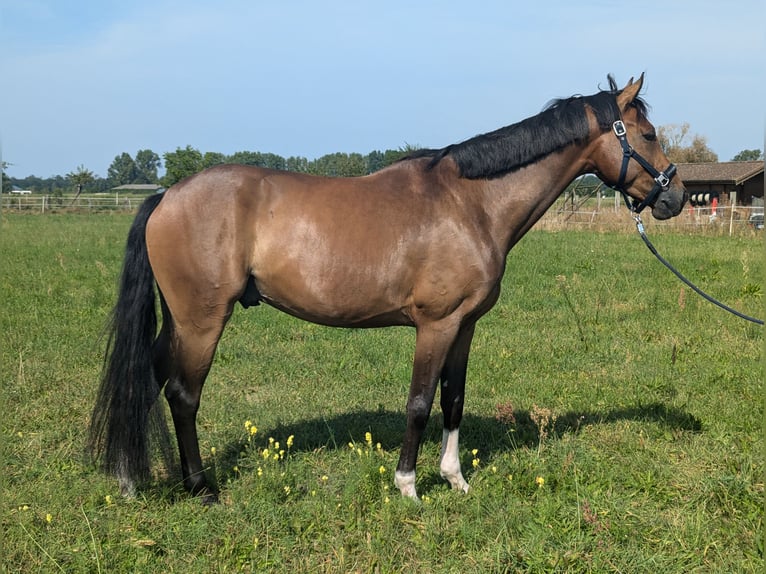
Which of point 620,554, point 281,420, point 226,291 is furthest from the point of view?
point 281,420

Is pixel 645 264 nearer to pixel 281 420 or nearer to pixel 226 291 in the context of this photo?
pixel 281 420

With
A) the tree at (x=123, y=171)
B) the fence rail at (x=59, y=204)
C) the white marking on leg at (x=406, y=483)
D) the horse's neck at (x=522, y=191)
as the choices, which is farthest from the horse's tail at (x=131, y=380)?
the tree at (x=123, y=171)

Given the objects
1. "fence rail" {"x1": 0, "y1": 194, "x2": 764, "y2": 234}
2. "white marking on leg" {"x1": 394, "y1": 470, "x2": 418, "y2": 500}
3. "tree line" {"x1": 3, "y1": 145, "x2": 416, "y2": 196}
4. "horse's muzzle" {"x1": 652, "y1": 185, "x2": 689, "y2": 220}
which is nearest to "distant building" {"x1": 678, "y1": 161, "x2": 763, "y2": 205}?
"fence rail" {"x1": 0, "y1": 194, "x2": 764, "y2": 234}

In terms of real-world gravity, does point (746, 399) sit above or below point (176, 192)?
below

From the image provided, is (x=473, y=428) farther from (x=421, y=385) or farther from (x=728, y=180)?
(x=728, y=180)

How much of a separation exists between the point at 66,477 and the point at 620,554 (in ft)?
11.6

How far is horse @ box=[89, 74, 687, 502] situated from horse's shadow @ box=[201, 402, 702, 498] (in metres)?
0.77

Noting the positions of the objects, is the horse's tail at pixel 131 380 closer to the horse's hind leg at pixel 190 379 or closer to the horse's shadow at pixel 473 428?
the horse's hind leg at pixel 190 379

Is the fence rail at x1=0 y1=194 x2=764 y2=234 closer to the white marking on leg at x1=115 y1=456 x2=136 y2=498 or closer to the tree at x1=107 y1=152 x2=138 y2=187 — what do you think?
the white marking on leg at x1=115 y1=456 x2=136 y2=498

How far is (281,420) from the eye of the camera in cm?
535

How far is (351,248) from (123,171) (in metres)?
115

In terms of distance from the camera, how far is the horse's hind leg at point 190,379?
3.94 m

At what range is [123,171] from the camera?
10806 cm

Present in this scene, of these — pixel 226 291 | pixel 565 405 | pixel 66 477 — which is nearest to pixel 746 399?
pixel 565 405
